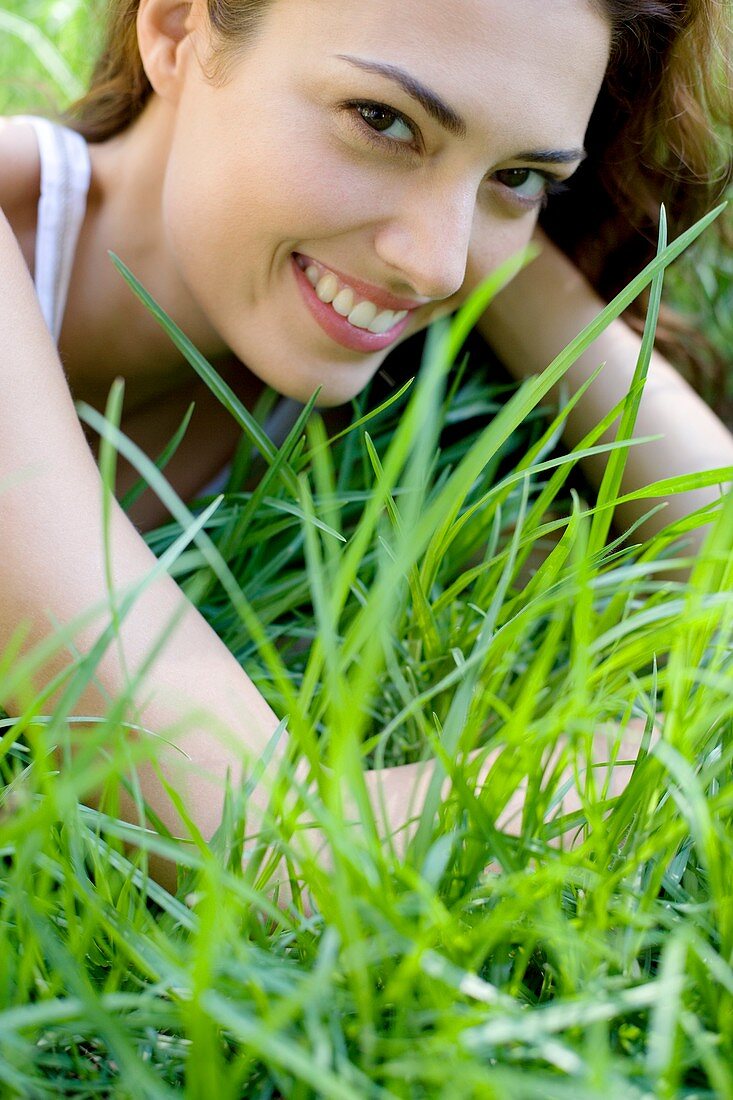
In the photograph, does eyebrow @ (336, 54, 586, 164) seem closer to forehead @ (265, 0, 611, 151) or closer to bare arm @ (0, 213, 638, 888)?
forehead @ (265, 0, 611, 151)

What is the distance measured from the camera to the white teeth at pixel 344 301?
103 cm

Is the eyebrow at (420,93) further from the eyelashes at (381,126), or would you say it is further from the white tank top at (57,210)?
the white tank top at (57,210)

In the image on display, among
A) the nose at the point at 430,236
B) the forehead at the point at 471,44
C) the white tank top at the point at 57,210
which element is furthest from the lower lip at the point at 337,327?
the white tank top at the point at 57,210

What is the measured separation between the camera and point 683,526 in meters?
0.65

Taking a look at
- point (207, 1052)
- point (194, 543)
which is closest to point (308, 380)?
point (194, 543)

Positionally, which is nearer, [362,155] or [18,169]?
[362,155]

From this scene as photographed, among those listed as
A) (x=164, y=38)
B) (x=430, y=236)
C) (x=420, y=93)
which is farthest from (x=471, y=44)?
(x=164, y=38)

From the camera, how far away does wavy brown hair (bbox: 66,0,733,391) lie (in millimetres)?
1088

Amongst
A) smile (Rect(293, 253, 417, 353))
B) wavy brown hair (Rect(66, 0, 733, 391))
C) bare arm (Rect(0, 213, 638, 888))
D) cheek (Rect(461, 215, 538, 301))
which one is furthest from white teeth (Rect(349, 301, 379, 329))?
bare arm (Rect(0, 213, 638, 888))

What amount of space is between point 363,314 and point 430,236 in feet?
0.47

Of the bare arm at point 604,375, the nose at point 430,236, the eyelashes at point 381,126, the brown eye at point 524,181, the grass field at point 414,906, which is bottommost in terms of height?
the grass field at point 414,906

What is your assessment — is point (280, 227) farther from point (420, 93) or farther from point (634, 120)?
point (634, 120)

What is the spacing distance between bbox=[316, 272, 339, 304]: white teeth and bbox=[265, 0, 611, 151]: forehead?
0.20 m

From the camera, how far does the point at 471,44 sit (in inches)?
33.8
